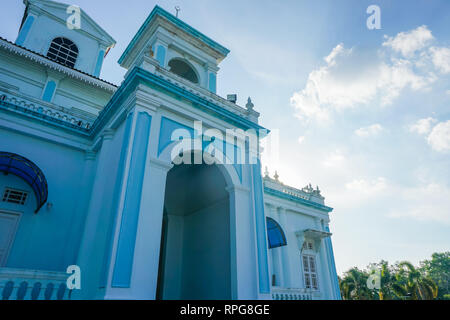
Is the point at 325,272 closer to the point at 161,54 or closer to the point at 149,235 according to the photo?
the point at 149,235

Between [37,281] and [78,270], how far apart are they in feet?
2.80

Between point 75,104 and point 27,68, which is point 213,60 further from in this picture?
point 27,68

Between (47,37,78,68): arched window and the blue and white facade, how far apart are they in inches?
40.2

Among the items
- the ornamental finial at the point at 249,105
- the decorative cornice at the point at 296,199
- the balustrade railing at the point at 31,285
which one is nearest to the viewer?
the balustrade railing at the point at 31,285

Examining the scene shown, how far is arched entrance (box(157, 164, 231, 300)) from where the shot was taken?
28.5 ft

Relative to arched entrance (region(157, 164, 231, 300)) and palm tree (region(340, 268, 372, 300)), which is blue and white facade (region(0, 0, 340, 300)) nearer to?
arched entrance (region(157, 164, 231, 300))

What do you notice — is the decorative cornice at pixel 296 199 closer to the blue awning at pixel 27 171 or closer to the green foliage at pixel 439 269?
the blue awning at pixel 27 171

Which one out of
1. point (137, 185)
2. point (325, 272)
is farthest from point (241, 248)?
point (325, 272)

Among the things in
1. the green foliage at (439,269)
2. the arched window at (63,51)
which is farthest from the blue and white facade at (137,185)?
the green foliage at (439,269)

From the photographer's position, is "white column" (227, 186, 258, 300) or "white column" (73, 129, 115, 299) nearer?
"white column" (73, 129, 115, 299)

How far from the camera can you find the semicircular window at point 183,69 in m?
11.5

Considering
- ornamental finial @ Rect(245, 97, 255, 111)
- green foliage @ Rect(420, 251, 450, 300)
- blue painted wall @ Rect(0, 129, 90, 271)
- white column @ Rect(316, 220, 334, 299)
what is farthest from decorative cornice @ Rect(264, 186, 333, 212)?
green foliage @ Rect(420, 251, 450, 300)

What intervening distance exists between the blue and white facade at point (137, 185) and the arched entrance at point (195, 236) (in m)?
0.04

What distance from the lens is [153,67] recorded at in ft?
25.4
